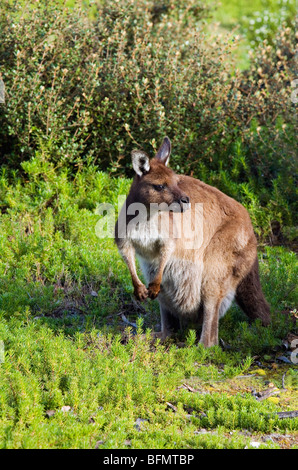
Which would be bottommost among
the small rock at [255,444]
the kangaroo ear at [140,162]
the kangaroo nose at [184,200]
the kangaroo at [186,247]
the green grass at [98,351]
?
the small rock at [255,444]

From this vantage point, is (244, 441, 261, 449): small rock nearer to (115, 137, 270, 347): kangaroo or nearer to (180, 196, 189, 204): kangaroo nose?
(115, 137, 270, 347): kangaroo

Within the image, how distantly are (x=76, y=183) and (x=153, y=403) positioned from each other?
393cm

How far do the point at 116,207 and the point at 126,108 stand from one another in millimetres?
1275

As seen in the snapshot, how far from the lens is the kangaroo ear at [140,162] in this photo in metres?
4.73

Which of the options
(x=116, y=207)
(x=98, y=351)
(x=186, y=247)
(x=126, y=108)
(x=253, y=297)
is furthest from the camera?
(x=126, y=108)

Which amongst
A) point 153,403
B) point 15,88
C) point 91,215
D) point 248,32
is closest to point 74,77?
point 15,88

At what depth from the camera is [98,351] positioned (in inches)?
181

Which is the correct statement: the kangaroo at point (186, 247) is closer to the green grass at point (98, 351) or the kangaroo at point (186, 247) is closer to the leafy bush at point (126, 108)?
the green grass at point (98, 351)

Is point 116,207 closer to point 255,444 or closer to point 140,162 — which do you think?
point 140,162

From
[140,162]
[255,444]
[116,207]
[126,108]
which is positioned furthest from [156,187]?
[126,108]

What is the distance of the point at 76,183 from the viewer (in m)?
7.45

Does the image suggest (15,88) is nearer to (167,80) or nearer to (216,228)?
(167,80)

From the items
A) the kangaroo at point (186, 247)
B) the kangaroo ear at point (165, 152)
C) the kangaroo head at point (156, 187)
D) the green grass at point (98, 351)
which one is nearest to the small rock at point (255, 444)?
the green grass at point (98, 351)

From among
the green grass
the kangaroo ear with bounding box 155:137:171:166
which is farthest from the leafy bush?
the kangaroo ear with bounding box 155:137:171:166
